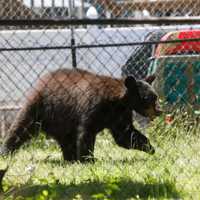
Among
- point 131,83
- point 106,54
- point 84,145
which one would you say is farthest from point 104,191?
point 106,54

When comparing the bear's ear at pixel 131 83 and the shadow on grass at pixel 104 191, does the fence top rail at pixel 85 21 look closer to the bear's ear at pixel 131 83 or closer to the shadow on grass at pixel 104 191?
the shadow on grass at pixel 104 191

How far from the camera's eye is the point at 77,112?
7094 millimetres

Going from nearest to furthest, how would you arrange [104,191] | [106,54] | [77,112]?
[104,191], [77,112], [106,54]

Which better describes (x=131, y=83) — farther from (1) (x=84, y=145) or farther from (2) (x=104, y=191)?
(2) (x=104, y=191)

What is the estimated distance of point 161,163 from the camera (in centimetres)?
595

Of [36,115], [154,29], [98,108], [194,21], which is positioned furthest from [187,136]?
[194,21]

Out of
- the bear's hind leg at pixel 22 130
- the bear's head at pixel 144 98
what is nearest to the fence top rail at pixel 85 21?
the bear's head at pixel 144 98

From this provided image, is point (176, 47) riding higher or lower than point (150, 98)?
higher

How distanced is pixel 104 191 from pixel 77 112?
214 cm

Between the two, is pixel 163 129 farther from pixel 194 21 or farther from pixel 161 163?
pixel 194 21

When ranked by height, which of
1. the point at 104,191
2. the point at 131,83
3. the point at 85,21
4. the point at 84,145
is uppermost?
the point at 85,21

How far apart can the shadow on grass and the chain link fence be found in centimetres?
260

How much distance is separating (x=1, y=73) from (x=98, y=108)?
87.5 inches

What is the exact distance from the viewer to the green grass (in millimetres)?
4992
